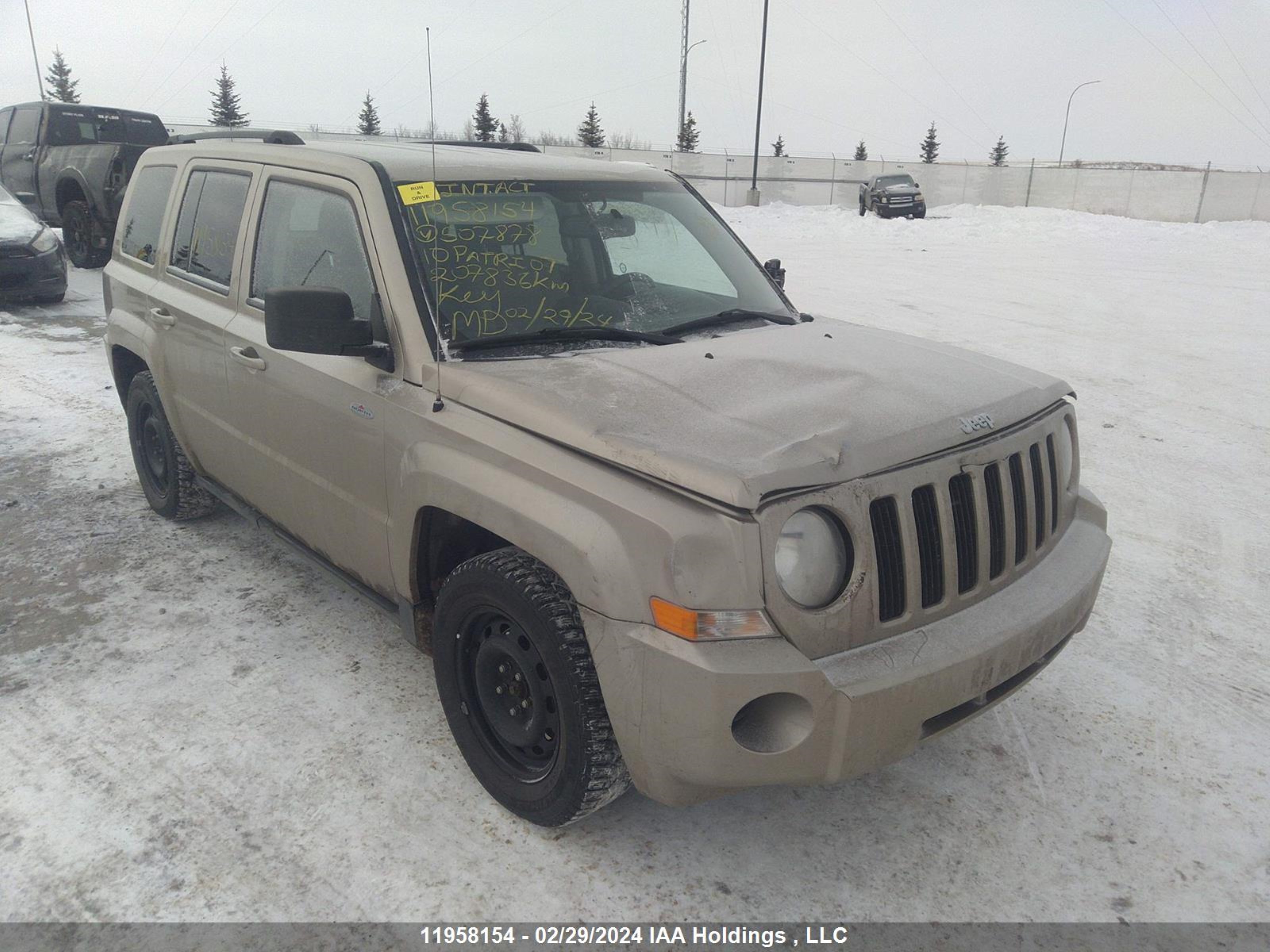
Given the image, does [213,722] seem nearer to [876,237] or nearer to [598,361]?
[598,361]

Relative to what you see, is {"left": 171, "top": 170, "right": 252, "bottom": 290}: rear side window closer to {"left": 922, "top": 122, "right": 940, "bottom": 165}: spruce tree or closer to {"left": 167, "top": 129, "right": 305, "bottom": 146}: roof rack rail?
{"left": 167, "top": 129, "right": 305, "bottom": 146}: roof rack rail

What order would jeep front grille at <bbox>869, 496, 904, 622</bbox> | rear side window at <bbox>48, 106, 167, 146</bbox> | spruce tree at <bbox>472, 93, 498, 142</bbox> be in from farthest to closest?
spruce tree at <bbox>472, 93, 498, 142</bbox> < rear side window at <bbox>48, 106, 167, 146</bbox> < jeep front grille at <bbox>869, 496, 904, 622</bbox>

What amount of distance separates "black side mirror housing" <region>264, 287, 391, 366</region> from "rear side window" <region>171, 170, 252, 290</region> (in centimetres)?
126

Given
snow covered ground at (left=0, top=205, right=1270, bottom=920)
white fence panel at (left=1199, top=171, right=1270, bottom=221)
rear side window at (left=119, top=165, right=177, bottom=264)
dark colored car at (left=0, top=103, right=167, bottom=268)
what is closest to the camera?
snow covered ground at (left=0, top=205, right=1270, bottom=920)

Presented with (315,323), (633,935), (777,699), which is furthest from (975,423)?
(315,323)

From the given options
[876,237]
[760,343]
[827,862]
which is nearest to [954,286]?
[876,237]

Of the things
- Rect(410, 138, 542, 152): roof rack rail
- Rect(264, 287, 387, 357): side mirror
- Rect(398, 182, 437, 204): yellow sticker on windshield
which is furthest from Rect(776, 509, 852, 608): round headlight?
Rect(410, 138, 542, 152): roof rack rail

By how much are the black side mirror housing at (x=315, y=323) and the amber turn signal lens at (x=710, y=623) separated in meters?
1.33

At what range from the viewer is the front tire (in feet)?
7.92

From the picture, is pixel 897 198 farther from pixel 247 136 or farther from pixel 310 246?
pixel 310 246

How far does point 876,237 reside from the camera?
2259 cm

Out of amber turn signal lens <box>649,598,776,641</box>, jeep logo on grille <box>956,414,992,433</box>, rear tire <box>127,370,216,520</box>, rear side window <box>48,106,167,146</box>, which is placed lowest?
rear tire <box>127,370,216,520</box>

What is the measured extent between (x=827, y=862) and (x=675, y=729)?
2.66 feet

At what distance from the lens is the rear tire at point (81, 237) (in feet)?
42.6
